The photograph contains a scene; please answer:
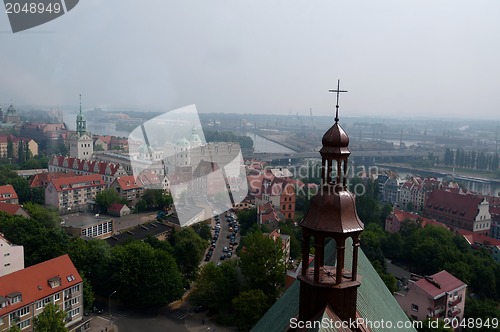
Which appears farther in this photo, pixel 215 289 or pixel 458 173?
pixel 458 173

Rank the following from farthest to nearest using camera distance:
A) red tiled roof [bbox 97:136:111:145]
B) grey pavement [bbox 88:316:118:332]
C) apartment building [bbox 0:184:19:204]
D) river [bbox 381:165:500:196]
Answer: red tiled roof [bbox 97:136:111:145]
river [bbox 381:165:500:196]
apartment building [bbox 0:184:19:204]
grey pavement [bbox 88:316:118:332]

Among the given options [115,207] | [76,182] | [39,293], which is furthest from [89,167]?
[39,293]

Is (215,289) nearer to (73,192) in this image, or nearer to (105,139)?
(73,192)

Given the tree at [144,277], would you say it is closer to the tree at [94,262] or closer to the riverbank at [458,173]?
the tree at [94,262]

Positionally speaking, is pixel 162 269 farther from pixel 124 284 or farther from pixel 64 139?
pixel 64 139

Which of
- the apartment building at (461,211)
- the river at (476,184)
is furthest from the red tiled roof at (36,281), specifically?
the river at (476,184)

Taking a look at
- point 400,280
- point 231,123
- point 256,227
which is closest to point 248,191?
point 256,227

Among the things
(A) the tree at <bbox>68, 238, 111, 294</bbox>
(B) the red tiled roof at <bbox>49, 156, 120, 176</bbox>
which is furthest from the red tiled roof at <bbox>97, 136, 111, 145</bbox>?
(A) the tree at <bbox>68, 238, 111, 294</bbox>

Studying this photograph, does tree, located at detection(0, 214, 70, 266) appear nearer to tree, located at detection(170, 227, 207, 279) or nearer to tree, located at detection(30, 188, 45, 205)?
tree, located at detection(170, 227, 207, 279)
